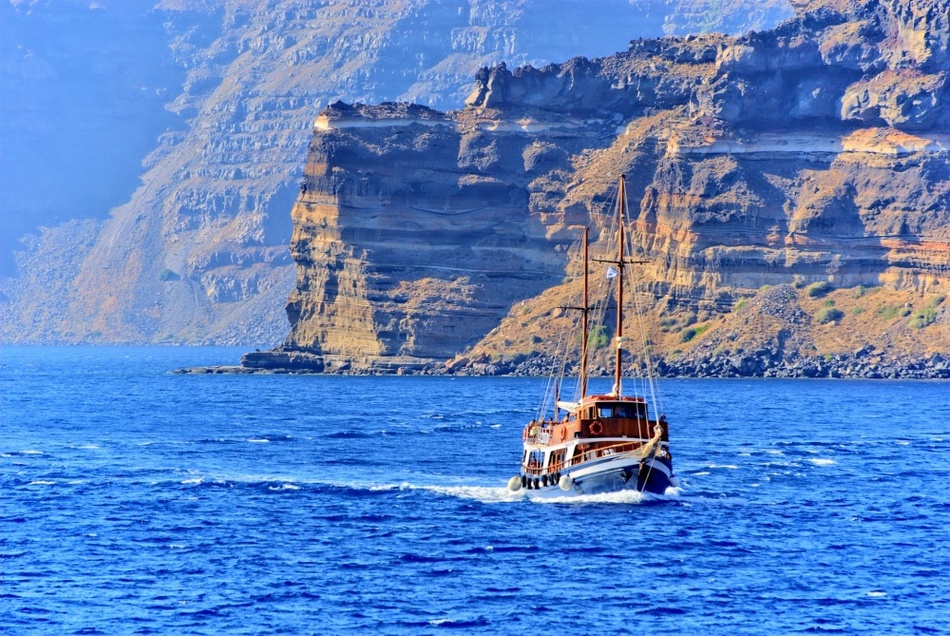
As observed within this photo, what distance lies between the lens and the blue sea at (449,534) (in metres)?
63.9

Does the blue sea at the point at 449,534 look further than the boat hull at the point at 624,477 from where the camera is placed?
No

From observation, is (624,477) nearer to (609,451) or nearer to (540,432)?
(609,451)

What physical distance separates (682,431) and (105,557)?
61.2m

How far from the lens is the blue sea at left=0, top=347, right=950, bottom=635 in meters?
63.9

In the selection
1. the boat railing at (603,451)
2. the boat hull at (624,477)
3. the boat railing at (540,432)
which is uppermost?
the boat railing at (540,432)

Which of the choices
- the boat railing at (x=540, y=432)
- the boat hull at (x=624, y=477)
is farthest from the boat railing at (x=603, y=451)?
the boat railing at (x=540, y=432)

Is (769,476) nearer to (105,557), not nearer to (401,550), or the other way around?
(401,550)

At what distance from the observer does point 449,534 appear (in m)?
79.5

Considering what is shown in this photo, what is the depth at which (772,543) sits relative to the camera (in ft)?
254

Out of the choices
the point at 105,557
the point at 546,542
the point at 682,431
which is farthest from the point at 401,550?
the point at 682,431

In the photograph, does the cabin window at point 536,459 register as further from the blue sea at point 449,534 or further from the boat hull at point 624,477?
the boat hull at point 624,477

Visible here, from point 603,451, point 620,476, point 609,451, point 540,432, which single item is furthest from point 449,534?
point 540,432

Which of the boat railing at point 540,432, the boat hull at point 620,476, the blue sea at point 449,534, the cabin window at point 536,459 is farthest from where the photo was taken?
the cabin window at point 536,459

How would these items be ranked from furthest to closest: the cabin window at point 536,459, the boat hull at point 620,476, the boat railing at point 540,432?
the cabin window at point 536,459 → the boat railing at point 540,432 → the boat hull at point 620,476
